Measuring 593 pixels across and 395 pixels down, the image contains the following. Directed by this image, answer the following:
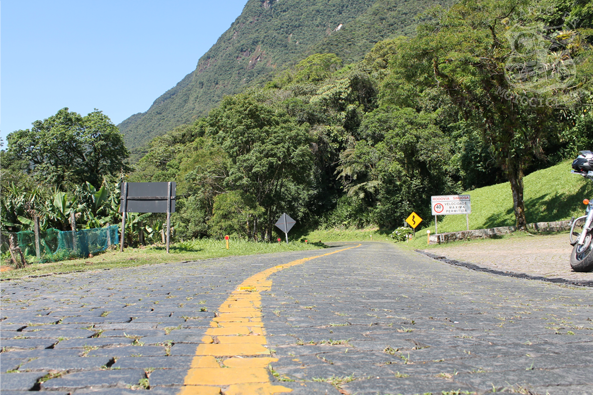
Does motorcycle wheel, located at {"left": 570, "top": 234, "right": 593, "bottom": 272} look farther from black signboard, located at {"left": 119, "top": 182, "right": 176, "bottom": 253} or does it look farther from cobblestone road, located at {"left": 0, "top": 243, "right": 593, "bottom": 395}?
black signboard, located at {"left": 119, "top": 182, "right": 176, "bottom": 253}

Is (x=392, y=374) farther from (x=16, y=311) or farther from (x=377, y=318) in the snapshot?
(x=16, y=311)

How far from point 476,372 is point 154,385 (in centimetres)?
172

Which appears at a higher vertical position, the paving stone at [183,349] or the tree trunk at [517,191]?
the tree trunk at [517,191]

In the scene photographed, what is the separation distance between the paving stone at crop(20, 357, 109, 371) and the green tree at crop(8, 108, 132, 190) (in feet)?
148

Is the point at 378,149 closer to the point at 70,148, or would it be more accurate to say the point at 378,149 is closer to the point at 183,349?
the point at 70,148

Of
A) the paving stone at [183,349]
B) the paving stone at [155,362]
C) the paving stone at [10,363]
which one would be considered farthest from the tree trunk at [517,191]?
the paving stone at [10,363]

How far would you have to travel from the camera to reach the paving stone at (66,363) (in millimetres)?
2273

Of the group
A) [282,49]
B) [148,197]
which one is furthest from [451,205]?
[282,49]

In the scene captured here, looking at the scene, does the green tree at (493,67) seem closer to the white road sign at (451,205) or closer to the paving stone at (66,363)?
the white road sign at (451,205)

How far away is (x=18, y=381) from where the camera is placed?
2.05 metres

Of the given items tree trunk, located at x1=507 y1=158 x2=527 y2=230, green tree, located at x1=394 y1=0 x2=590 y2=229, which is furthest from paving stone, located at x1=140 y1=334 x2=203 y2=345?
tree trunk, located at x1=507 y1=158 x2=527 y2=230

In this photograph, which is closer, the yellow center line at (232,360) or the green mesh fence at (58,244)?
the yellow center line at (232,360)

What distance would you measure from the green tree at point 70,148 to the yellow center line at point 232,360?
4465cm

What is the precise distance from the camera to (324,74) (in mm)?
67812
